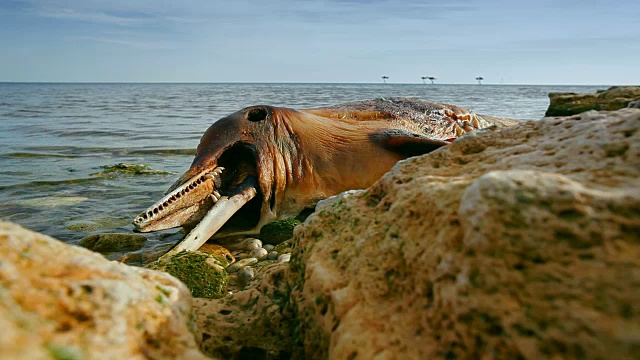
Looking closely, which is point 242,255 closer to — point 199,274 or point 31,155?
point 199,274

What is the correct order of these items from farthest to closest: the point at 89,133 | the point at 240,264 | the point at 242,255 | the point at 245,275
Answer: the point at 89,133, the point at 242,255, the point at 240,264, the point at 245,275

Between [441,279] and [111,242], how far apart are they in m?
4.54

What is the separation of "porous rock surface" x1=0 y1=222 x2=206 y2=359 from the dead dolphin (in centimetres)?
353

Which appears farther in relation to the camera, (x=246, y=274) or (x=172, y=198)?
(x=172, y=198)

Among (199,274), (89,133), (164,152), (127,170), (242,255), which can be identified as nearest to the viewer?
(199,274)

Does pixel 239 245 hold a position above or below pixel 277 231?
below

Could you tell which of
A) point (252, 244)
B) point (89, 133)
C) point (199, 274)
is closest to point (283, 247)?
point (252, 244)

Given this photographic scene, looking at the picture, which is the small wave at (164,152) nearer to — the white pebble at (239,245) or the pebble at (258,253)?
the white pebble at (239,245)

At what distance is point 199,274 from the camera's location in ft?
12.3

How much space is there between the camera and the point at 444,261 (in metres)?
1.49

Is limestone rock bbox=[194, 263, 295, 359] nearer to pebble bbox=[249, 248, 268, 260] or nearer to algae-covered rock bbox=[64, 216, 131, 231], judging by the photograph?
pebble bbox=[249, 248, 268, 260]

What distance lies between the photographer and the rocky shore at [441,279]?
1.20 meters

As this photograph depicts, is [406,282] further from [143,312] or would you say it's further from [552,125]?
[552,125]

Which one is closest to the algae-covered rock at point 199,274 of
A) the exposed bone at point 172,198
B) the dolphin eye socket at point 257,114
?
the exposed bone at point 172,198
